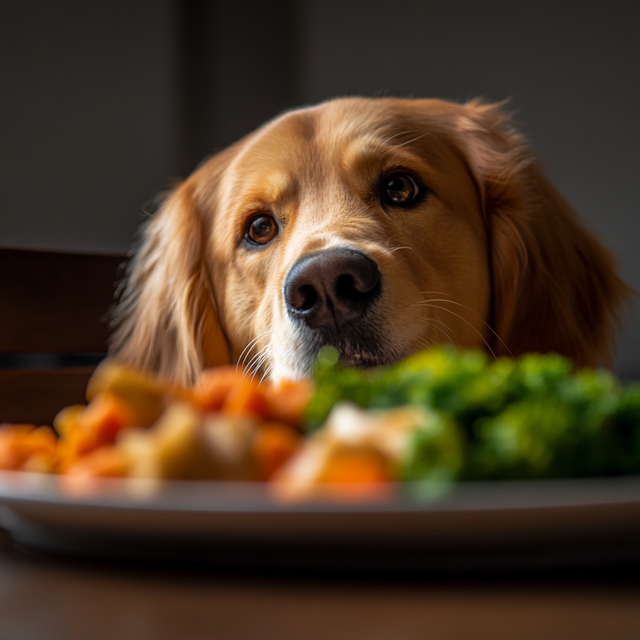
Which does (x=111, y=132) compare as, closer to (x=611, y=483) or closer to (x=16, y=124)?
(x=16, y=124)

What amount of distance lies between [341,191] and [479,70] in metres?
2.57

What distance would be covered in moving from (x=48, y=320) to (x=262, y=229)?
150cm

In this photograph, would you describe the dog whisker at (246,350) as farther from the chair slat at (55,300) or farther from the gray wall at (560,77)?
the gray wall at (560,77)

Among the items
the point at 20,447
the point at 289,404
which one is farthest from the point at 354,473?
the point at 20,447

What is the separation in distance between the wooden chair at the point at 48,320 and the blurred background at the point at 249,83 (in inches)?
29.0

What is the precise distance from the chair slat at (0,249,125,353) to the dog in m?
0.94

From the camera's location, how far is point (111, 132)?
396 centimetres

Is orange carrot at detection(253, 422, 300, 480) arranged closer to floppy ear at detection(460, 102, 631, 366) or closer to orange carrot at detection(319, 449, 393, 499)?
orange carrot at detection(319, 449, 393, 499)

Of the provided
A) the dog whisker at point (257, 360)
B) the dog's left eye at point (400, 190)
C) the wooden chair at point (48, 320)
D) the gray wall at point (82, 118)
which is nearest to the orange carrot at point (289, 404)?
the dog whisker at point (257, 360)

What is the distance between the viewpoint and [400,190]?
1686 millimetres

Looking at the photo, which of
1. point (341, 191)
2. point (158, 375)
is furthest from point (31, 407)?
point (341, 191)

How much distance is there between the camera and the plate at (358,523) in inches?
13.5

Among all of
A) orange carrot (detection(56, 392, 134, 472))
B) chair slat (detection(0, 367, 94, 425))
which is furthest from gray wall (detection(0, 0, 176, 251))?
orange carrot (detection(56, 392, 134, 472))

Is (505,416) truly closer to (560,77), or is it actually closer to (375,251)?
(375,251)
